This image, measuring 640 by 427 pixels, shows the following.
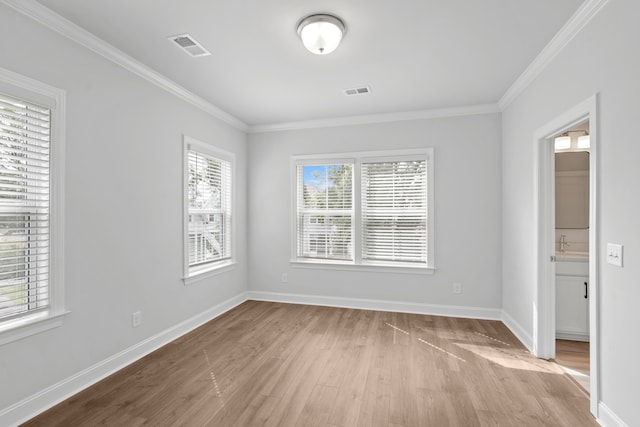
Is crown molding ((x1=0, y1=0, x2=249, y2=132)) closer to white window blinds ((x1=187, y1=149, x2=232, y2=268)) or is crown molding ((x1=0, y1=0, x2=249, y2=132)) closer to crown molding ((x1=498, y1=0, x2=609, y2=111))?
white window blinds ((x1=187, y1=149, x2=232, y2=268))

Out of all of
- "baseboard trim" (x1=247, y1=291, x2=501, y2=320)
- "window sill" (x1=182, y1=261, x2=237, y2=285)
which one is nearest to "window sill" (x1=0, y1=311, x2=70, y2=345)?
"window sill" (x1=182, y1=261, x2=237, y2=285)

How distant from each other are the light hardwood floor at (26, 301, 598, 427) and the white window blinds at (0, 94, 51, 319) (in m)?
0.84

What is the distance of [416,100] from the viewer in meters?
3.90

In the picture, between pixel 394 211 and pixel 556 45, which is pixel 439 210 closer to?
pixel 394 211

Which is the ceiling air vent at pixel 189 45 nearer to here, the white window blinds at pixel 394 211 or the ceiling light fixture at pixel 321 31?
the ceiling light fixture at pixel 321 31

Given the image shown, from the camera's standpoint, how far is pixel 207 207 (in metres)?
4.13

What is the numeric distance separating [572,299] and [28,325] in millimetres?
4710

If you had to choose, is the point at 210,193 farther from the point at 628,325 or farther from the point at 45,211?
the point at 628,325

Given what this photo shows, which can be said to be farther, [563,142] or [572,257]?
[563,142]

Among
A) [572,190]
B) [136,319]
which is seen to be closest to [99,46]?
Result: [136,319]

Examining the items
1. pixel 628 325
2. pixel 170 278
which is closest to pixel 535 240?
pixel 628 325

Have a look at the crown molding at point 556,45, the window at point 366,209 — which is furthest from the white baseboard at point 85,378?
the crown molding at point 556,45

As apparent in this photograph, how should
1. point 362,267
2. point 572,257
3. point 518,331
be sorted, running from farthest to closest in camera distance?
point 362,267 < point 518,331 < point 572,257

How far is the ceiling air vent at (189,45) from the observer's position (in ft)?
8.23
